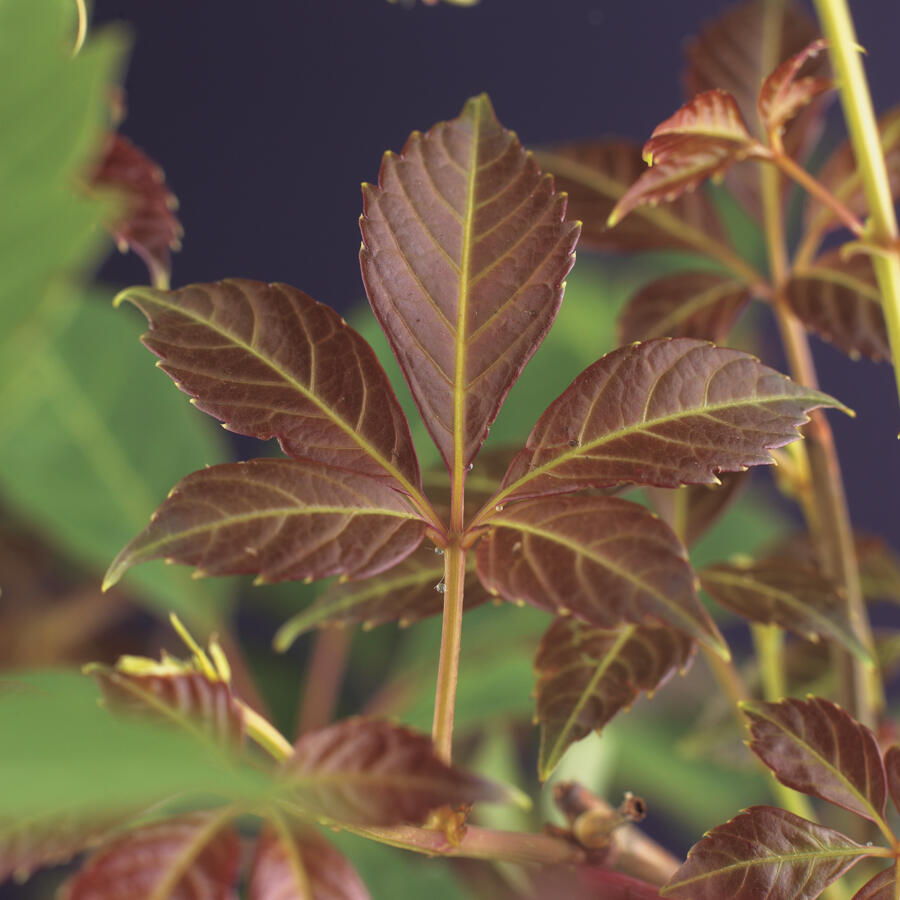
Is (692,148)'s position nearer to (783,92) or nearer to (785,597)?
(783,92)

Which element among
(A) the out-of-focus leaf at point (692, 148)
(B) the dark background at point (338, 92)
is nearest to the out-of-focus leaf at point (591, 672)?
(A) the out-of-focus leaf at point (692, 148)

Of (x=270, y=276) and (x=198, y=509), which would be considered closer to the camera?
(x=198, y=509)

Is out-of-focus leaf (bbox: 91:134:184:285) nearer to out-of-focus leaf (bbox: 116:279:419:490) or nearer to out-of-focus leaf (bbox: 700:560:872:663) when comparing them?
out-of-focus leaf (bbox: 116:279:419:490)

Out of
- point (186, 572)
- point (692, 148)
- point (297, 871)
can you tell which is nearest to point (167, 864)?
point (297, 871)

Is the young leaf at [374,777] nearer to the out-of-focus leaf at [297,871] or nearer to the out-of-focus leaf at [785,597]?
the out-of-focus leaf at [297,871]

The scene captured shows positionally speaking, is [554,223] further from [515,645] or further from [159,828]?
[515,645]

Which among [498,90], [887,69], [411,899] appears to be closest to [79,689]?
[411,899]
